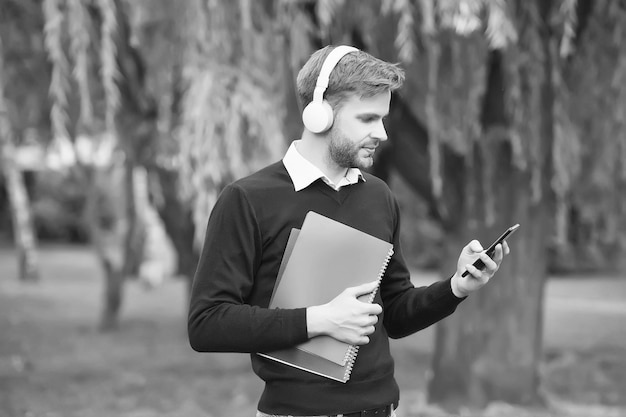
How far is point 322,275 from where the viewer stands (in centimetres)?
199

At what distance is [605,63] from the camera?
5.78m

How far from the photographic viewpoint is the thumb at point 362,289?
1.90m

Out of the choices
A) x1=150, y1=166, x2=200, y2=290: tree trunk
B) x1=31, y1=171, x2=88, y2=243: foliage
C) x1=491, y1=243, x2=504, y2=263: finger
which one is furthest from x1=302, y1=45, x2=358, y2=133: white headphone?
x1=31, y1=171, x2=88, y2=243: foliage

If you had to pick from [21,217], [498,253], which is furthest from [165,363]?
[498,253]

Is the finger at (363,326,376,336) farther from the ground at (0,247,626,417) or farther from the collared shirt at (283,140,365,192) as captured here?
the ground at (0,247,626,417)

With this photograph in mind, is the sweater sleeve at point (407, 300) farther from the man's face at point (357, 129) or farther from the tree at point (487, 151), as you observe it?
the tree at point (487, 151)

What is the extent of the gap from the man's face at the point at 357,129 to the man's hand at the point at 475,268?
11.3 inches

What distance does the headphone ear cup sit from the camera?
198 centimetres

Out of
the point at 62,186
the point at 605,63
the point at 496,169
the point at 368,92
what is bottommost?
the point at 62,186

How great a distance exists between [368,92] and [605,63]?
13.8ft

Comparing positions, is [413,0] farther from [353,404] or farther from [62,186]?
[62,186]

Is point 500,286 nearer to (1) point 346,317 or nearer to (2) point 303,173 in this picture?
(2) point 303,173

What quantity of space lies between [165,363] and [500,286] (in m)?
4.39

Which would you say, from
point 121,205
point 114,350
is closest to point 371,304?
point 114,350
